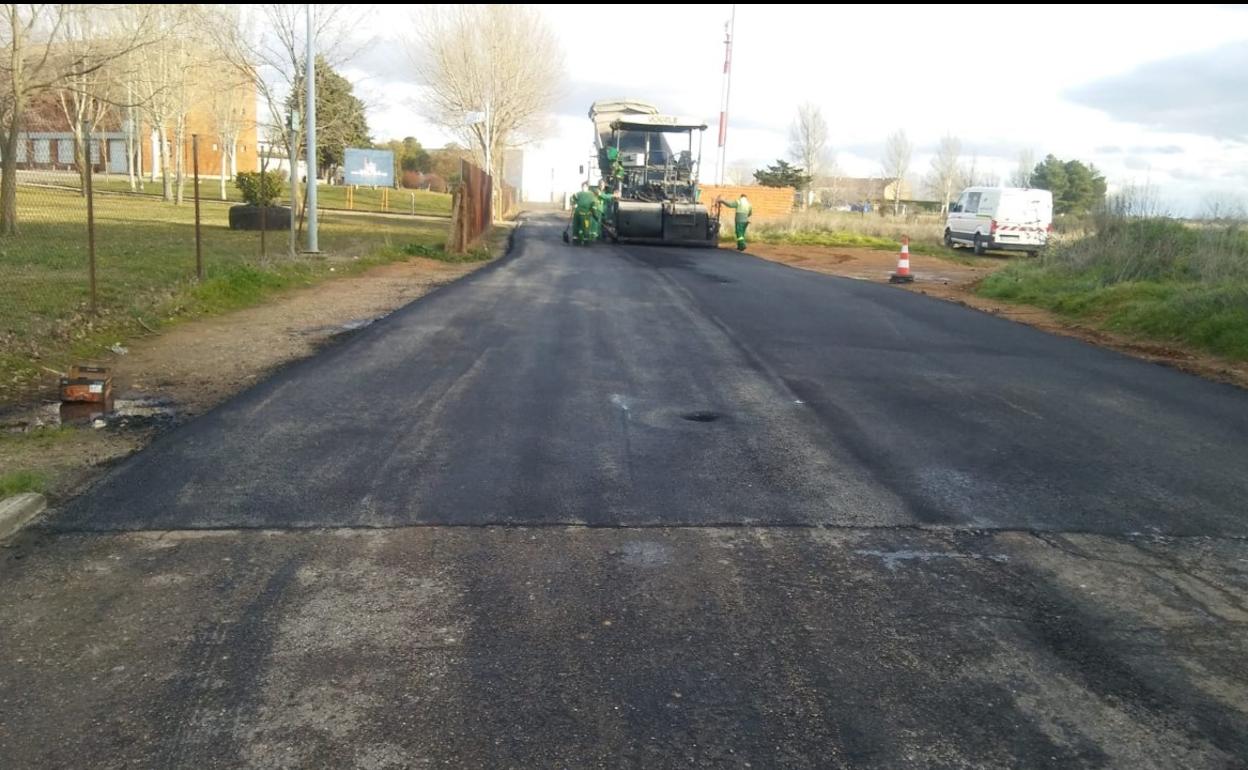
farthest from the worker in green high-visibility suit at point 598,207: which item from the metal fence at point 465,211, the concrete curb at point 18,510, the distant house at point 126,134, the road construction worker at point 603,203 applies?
the concrete curb at point 18,510

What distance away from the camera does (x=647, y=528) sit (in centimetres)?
528

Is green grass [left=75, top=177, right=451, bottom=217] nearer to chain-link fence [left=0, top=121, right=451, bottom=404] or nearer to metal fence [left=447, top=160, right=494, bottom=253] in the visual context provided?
chain-link fence [left=0, top=121, right=451, bottom=404]

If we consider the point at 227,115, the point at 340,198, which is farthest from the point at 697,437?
the point at 340,198

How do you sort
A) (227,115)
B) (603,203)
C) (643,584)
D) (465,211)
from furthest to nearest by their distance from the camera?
(227,115) → (603,203) → (465,211) → (643,584)

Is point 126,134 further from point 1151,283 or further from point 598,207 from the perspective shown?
point 1151,283

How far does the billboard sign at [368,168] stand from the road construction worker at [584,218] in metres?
25.9

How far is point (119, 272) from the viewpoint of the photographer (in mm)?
15859

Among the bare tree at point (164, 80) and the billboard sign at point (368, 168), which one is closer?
the bare tree at point (164, 80)

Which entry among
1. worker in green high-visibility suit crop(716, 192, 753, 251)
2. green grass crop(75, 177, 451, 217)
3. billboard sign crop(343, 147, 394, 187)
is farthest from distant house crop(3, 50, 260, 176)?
worker in green high-visibility suit crop(716, 192, 753, 251)

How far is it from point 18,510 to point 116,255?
15298 mm

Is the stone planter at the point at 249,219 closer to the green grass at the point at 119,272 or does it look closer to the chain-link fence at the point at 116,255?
the chain-link fence at the point at 116,255

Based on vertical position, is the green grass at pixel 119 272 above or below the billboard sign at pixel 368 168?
below

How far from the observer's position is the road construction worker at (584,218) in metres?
28.9

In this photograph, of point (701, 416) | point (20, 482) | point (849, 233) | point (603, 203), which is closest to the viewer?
point (20, 482)
